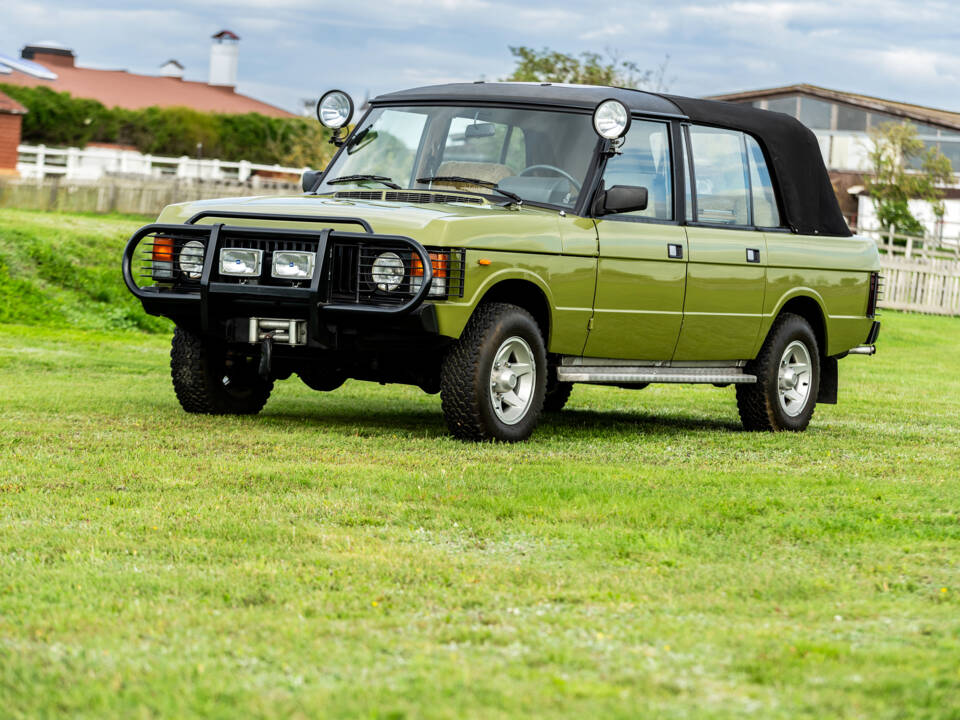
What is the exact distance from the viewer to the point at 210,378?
9.89m

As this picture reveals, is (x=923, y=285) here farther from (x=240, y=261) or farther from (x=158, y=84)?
(x=158, y=84)

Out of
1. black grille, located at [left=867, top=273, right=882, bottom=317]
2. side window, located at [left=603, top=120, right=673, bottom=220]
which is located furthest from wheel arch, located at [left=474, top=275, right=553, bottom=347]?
black grille, located at [left=867, top=273, right=882, bottom=317]

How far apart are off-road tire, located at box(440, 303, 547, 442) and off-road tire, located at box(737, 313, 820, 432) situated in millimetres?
2581

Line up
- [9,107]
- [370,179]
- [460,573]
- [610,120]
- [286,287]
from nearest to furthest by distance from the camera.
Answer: [460,573], [286,287], [610,120], [370,179], [9,107]

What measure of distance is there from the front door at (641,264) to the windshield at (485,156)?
11.4 inches

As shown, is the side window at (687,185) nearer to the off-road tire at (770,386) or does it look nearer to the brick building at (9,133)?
the off-road tire at (770,386)

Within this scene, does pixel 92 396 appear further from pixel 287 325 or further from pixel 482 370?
pixel 482 370

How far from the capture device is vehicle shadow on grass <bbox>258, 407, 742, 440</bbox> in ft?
32.4

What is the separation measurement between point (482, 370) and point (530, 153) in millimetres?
1622

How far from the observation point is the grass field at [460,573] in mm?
4031

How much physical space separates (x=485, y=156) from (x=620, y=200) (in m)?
0.93

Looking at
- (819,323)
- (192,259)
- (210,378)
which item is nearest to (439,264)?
(192,259)

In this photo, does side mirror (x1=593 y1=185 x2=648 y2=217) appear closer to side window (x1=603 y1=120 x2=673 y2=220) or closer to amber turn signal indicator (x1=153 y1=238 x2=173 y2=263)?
side window (x1=603 y1=120 x2=673 y2=220)

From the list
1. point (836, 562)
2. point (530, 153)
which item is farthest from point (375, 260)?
point (836, 562)
